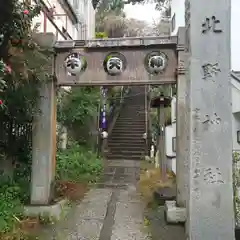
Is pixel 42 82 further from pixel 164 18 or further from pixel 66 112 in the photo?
pixel 164 18

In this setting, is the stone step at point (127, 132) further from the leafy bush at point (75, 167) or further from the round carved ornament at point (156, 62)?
the round carved ornament at point (156, 62)

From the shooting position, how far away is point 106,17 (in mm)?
30922

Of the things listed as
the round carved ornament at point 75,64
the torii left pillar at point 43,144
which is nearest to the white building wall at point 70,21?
the round carved ornament at point 75,64

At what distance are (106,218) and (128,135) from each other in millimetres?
13341

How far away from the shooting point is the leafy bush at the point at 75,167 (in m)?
12.3

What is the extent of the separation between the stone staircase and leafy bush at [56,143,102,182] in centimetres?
449

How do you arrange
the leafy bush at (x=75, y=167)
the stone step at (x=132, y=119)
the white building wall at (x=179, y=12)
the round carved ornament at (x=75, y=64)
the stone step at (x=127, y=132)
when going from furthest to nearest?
1. the stone step at (x=132, y=119)
2. the stone step at (x=127, y=132)
3. the white building wall at (x=179, y=12)
4. the leafy bush at (x=75, y=167)
5. the round carved ornament at (x=75, y=64)

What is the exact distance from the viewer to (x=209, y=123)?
17.3 ft

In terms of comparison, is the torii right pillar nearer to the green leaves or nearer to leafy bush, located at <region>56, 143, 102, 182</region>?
leafy bush, located at <region>56, 143, 102, 182</region>

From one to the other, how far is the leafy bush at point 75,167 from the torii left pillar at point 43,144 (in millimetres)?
3284

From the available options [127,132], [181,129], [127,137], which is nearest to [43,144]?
[181,129]

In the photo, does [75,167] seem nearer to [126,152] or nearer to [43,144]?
[43,144]

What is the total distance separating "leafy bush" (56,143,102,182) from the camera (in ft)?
40.4

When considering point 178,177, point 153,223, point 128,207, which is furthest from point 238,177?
point 128,207
